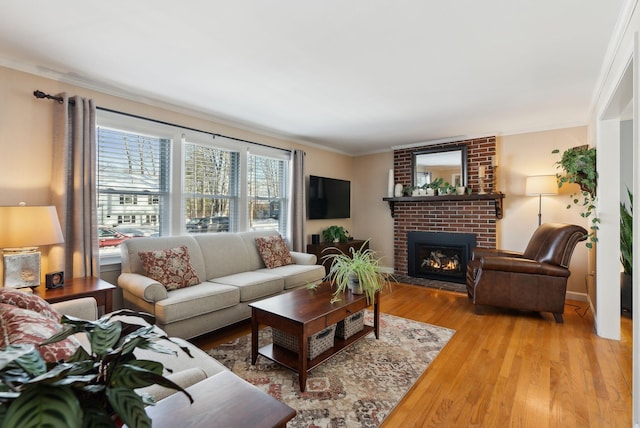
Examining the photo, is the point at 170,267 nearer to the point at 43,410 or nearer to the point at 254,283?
the point at 254,283

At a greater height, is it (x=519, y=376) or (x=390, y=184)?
(x=390, y=184)

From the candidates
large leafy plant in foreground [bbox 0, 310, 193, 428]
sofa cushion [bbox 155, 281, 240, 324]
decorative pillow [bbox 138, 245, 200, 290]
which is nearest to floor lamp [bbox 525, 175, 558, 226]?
sofa cushion [bbox 155, 281, 240, 324]

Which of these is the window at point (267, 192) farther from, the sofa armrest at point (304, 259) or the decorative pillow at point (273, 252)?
the sofa armrest at point (304, 259)

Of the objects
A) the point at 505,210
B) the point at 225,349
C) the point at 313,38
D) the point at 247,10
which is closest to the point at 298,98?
the point at 313,38

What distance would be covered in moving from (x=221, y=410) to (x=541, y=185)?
4.34 metres

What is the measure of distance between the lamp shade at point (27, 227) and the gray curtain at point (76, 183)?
1.24ft

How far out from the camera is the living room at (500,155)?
244 centimetres

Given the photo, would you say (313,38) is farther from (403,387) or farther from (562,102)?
(562,102)

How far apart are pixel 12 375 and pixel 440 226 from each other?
5.18 m

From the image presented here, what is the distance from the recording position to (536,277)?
10.5 feet

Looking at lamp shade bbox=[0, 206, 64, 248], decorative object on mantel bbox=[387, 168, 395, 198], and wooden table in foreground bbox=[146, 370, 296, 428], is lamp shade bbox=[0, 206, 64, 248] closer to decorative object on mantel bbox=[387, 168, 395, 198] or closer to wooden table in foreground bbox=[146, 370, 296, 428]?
wooden table in foreground bbox=[146, 370, 296, 428]

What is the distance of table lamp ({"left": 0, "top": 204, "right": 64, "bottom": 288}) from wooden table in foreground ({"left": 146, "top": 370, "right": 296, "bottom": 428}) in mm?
1912

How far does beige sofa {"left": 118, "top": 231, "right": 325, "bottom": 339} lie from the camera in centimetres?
251

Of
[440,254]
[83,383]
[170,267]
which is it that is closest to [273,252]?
[170,267]
